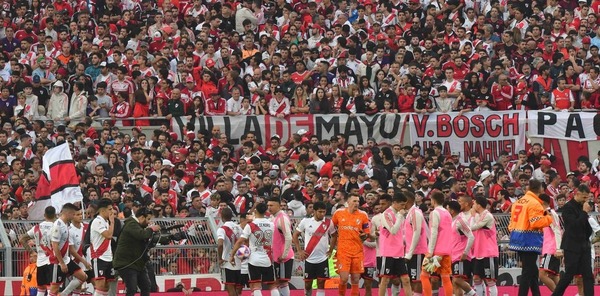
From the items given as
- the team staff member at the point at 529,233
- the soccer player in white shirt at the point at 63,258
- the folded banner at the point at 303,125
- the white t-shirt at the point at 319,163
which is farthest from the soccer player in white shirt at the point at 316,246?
the folded banner at the point at 303,125

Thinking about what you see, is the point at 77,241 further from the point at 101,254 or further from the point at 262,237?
the point at 262,237

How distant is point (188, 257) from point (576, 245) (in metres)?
8.17

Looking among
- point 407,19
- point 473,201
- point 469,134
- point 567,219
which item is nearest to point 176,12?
point 407,19

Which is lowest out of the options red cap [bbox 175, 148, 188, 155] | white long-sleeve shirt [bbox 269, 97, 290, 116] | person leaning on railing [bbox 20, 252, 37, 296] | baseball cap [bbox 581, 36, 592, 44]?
person leaning on railing [bbox 20, 252, 37, 296]

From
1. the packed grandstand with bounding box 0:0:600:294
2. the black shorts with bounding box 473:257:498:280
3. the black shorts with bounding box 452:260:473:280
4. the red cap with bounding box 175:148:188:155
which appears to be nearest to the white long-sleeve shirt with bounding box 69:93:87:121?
the packed grandstand with bounding box 0:0:600:294

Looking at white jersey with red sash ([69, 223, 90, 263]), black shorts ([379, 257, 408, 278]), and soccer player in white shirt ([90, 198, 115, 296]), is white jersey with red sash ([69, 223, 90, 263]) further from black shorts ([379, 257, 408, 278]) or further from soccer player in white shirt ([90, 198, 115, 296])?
black shorts ([379, 257, 408, 278])

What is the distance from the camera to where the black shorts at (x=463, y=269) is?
83.5 feet

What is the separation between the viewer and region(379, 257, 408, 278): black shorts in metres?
25.4

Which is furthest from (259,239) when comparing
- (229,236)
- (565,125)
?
(565,125)

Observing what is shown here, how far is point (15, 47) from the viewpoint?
36812 millimetres

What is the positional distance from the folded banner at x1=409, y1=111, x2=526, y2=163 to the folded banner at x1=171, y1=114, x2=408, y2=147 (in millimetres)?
404

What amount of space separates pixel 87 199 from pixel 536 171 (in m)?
9.04

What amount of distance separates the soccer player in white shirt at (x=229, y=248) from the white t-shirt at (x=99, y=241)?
179 centimetres

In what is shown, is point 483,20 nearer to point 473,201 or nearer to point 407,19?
point 407,19
